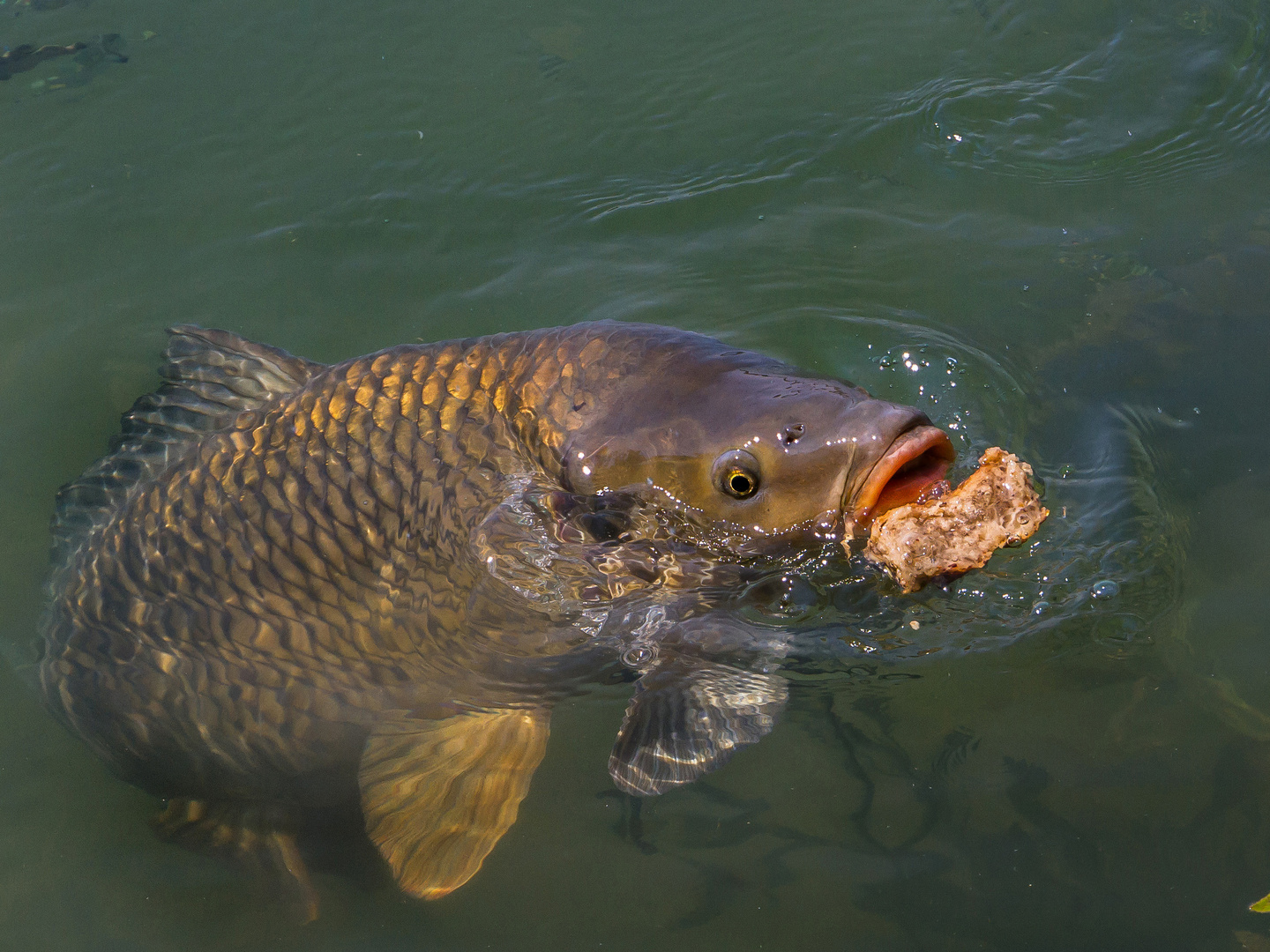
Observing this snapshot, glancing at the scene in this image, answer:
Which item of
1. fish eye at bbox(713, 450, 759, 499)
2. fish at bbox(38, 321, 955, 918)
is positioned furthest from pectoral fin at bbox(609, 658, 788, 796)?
fish eye at bbox(713, 450, 759, 499)

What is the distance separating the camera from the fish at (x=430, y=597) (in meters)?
2.78

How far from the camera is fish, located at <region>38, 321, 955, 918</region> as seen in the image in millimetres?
2781

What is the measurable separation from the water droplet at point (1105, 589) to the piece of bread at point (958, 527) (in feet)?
1.31

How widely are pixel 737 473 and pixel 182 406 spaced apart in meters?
1.78

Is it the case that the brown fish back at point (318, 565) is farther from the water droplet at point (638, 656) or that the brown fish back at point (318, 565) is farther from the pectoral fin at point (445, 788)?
the water droplet at point (638, 656)

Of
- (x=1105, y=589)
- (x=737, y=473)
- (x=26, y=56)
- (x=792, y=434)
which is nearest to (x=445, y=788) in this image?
(x=737, y=473)

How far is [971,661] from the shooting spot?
2.86 m

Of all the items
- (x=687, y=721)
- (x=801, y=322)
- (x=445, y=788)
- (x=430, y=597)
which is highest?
(x=430, y=597)

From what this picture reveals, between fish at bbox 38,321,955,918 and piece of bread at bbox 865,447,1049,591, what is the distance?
0.29 metres

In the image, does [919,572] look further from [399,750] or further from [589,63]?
[589,63]

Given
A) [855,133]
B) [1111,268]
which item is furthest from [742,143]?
[1111,268]

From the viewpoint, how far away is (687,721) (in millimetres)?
2746

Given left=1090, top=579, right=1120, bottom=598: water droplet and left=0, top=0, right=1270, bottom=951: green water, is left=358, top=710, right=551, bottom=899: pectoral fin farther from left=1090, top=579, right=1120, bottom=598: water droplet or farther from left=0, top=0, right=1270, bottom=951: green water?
left=1090, top=579, right=1120, bottom=598: water droplet

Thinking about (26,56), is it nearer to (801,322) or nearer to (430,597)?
(801,322)
